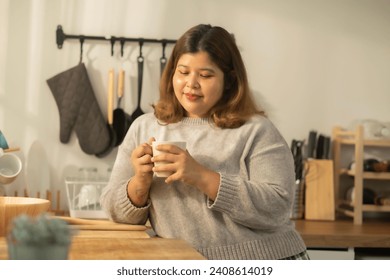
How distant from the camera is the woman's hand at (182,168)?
99 centimetres

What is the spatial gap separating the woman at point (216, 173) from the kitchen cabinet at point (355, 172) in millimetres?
1085

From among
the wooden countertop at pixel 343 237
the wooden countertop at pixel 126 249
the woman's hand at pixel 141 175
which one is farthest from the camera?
the wooden countertop at pixel 343 237

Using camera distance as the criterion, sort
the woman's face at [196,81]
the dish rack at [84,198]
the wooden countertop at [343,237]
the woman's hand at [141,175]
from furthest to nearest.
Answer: the dish rack at [84,198] < the wooden countertop at [343,237] < the woman's face at [196,81] < the woman's hand at [141,175]

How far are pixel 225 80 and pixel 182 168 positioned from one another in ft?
0.92

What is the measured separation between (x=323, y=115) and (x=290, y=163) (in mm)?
1232

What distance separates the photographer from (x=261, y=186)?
1.11 meters

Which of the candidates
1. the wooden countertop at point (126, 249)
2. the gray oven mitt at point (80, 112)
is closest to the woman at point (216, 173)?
the wooden countertop at point (126, 249)

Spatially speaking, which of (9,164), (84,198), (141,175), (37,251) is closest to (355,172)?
(84,198)

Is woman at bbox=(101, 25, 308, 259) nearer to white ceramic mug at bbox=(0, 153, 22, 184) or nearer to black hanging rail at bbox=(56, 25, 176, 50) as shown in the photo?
white ceramic mug at bbox=(0, 153, 22, 184)

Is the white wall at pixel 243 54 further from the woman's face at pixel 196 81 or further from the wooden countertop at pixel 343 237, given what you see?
the woman's face at pixel 196 81

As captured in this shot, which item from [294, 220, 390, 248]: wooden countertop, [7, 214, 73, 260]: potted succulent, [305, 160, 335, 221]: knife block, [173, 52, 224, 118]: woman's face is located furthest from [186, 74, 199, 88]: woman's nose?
[305, 160, 335, 221]: knife block

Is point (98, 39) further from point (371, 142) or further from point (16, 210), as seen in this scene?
point (16, 210)
